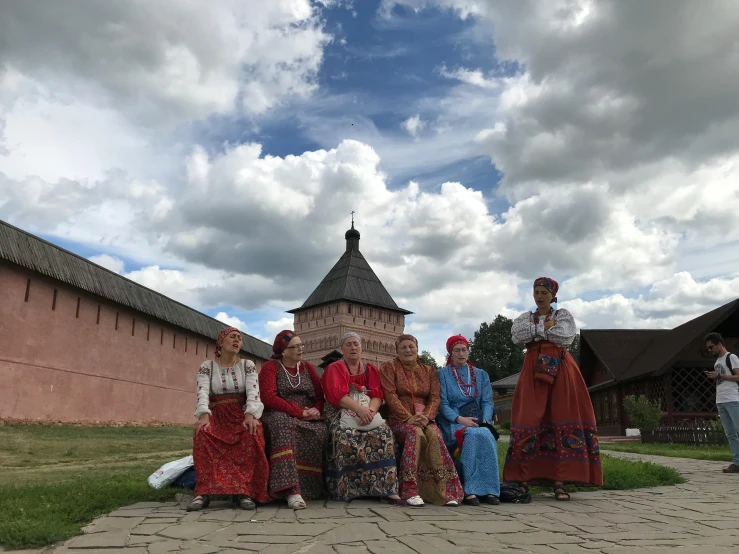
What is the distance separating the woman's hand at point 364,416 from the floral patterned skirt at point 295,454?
40cm

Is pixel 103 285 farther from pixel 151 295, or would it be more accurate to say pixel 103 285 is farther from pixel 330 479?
pixel 330 479

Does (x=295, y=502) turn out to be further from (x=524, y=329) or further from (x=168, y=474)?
(x=524, y=329)

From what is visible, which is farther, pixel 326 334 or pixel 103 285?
pixel 326 334

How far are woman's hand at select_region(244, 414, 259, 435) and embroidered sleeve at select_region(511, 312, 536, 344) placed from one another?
6.95 ft

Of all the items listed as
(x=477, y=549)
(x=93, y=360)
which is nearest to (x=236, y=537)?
(x=477, y=549)

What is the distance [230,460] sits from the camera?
4410 mm

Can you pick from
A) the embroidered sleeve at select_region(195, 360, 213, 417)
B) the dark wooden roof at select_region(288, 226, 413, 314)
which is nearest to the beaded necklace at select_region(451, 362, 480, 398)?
the embroidered sleeve at select_region(195, 360, 213, 417)

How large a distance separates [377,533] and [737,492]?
345cm

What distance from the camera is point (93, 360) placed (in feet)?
53.3

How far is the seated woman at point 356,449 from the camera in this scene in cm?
452

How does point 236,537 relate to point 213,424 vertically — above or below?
below

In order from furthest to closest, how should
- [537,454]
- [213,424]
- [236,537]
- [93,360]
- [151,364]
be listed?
1. [151,364]
2. [93,360]
3. [537,454]
4. [213,424]
5. [236,537]

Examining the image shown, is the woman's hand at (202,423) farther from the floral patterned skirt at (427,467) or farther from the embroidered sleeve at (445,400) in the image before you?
the embroidered sleeve at (445,400)

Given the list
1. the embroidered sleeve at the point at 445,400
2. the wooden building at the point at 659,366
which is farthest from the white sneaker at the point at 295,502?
the wooden building at the point at 659,366
